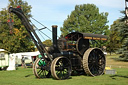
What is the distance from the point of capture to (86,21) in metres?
51.2

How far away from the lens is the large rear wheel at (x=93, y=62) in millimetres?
15430

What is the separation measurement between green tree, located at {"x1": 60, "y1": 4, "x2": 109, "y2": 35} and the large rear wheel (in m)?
32.9

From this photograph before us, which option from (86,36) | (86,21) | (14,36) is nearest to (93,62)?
(86,36)

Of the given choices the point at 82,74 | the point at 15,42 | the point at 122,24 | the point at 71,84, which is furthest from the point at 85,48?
the point at 15,42

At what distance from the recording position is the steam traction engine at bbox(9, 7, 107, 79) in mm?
14391

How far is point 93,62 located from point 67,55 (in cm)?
205

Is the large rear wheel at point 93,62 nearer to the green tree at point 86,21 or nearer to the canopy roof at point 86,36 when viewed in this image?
the canopy roof at point 86,36

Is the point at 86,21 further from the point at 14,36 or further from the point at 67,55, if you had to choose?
the point at 67,55

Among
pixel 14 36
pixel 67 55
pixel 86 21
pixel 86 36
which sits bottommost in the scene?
pixel 67 55

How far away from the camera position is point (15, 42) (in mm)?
39406

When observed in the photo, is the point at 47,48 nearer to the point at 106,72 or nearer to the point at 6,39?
the point at 106,72

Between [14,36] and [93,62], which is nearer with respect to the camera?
[93,62]

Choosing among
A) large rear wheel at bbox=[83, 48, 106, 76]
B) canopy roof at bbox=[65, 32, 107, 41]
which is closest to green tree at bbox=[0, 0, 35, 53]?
canopy roof at bbox=[65, 32, 107, 41]

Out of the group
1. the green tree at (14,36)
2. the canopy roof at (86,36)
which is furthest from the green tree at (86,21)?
the canopy roof at (86,36)
